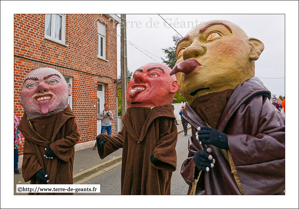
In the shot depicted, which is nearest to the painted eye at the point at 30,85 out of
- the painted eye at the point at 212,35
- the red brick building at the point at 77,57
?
the red brick building at the point at 77,57

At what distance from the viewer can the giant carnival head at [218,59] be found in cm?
136

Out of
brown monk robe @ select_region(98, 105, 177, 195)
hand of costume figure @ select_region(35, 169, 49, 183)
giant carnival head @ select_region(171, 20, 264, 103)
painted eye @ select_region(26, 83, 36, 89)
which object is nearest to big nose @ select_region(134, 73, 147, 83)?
brown monk robe @ select_region(98, 105, 177, 195)

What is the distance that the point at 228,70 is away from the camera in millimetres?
1353

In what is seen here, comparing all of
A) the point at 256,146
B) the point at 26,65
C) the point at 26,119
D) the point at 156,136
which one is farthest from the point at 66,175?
the point at 26,65

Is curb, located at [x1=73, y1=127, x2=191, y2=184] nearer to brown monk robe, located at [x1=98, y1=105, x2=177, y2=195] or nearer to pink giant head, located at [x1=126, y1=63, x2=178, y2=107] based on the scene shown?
brown monk robe, located at [x1=98, y1=105, x2=177, y2=195]

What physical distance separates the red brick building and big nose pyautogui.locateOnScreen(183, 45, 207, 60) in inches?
90.1

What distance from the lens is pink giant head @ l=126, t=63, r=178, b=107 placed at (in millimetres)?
2166

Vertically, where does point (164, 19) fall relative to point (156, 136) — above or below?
above

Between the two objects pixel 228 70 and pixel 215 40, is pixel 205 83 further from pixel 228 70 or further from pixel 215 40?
pixel 215 40

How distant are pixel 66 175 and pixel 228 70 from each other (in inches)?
75.9

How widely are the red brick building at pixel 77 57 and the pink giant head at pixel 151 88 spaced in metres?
1.54

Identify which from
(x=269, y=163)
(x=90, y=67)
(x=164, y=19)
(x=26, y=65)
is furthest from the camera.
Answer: (x=90, y=67)

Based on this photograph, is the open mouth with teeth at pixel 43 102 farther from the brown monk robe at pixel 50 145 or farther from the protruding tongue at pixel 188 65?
→ the protruding tongue at pixel 188 65

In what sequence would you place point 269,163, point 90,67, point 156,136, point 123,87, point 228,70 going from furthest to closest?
point 123,87
point 90,67
point 156,136
point 228,70
point 269,163
